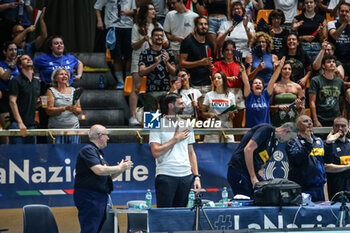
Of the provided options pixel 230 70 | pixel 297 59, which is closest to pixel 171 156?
pixel 230 70

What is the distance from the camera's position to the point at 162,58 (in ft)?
33.5

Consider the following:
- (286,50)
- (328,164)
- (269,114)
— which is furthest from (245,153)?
(286,50)

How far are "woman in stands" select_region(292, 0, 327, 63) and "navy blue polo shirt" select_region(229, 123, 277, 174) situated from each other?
4600mm

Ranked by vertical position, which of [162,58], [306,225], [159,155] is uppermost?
[162,58]

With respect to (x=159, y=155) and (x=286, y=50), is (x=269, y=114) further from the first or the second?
(x=159, y=155)

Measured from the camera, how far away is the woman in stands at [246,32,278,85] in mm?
10680


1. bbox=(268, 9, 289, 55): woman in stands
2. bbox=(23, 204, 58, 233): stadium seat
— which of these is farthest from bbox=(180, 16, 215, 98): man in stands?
bbox=(23, 204, 58, 233): stadium seat

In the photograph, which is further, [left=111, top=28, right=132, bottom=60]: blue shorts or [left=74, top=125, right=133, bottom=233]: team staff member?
[left=111, top=28, right=132, bottom=60]: blue shorts

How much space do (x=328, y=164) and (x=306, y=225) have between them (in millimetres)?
1851

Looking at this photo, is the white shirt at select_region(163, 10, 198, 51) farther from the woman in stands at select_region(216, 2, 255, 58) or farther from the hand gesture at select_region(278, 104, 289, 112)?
the hand gesture at select_region(278, 104, 289, 112)

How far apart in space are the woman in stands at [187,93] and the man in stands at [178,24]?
155 centimetres

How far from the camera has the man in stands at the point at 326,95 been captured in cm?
1036

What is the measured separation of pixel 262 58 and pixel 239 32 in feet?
2.96

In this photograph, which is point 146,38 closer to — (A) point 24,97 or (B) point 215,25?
(B) point 215,25
